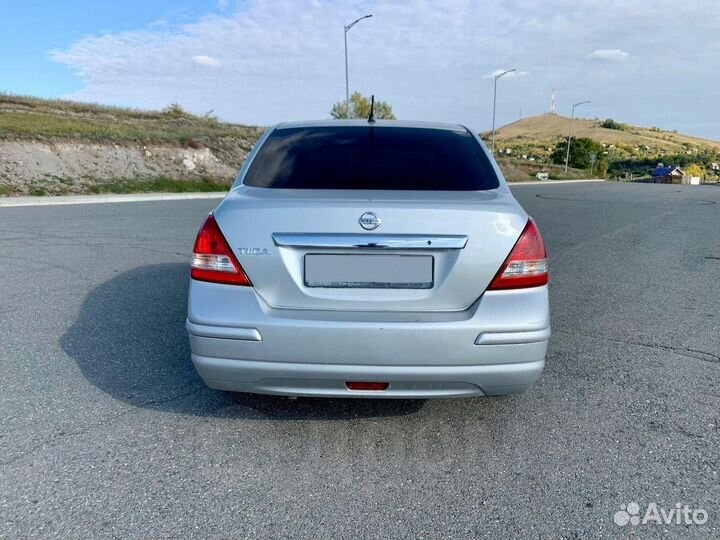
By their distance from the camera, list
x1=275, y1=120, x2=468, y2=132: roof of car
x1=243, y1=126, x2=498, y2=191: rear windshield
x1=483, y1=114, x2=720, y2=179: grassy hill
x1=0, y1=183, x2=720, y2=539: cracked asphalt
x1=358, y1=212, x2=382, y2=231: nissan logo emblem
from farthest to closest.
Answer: x1=483, y1=114, x2=720, y2=179: grassy hill, x1=275, y1=120, x2=468, y2=132: roof of car, x1=243, y1=126, x2=498, y2=191: rear windshield, x1=358, y1=212, x2=382, y2=231: nissan logo emblem, x1=0, y1=183, x2=720, y2=539: cracked asphalt

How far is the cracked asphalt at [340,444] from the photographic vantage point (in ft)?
7.43

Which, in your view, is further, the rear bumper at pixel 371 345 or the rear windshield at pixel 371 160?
the rear windshield at pixel 371 160

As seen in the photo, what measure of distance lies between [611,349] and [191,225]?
940cm

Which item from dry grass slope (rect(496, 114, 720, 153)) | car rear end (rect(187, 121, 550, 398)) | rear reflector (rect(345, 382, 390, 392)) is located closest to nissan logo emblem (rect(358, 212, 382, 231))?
car rear end (rect(187, 121, 550, 398))

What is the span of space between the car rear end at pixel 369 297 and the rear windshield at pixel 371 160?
1.19 feet

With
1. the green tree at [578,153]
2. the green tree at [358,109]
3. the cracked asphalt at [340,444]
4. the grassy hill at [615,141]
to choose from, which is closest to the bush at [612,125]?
the grassy hill at [615,141]

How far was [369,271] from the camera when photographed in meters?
2.52

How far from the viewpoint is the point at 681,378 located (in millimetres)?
3686

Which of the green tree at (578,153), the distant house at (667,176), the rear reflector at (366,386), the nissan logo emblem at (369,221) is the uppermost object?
the nissan logo emblem at (369,221)

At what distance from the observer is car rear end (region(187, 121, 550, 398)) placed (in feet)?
8.18

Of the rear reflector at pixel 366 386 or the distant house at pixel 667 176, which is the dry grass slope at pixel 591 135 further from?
the rear reflector at pixel 366 386

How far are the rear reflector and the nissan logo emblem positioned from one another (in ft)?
2.37

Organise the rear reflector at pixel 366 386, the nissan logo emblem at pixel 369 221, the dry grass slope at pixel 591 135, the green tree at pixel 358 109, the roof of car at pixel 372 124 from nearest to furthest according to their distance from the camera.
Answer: the nissan logo emblem at pixel 369 221 < the rear reflector at pixel 366 386 < the roof of car at pixel 372 124 < the green tree at pixel 358 109 < the dry grass slope at pixel 591 135

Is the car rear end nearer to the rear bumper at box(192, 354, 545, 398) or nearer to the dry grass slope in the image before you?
the rear bumper at box(192, 354, 545, 398)
